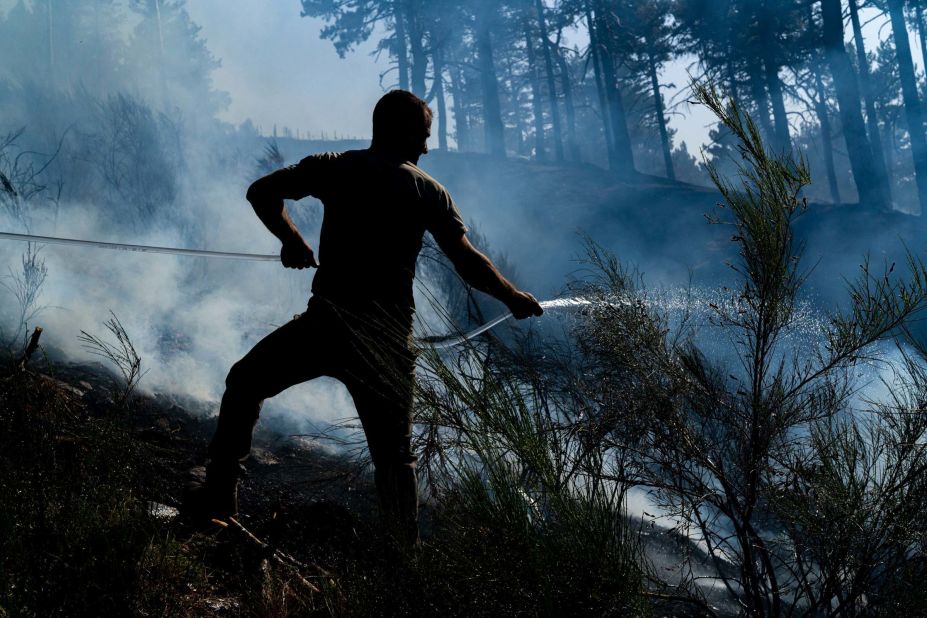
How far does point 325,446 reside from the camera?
6.39 metres

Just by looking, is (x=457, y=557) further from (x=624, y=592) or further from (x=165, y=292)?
(x=165, y=292)

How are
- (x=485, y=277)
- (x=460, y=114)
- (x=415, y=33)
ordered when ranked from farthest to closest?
(x=460, y=114) < (x=415, y=33) < (x=485, y=277)

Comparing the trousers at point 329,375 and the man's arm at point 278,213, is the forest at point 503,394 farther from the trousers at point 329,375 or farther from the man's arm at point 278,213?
the man's arm at point 278,213

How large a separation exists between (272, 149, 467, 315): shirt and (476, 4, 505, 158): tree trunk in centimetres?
2313

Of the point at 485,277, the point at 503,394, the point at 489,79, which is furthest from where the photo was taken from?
the point at 489,79

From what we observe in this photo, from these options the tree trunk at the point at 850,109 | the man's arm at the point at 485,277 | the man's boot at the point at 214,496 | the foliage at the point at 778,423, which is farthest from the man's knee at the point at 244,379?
the tree trunk at the point at 850,109

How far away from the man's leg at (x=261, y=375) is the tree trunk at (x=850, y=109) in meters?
18.8

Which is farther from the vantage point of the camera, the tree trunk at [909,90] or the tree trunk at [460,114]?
the tree trunk at [460,114]

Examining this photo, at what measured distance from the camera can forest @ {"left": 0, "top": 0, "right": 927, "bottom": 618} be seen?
192 centimetres

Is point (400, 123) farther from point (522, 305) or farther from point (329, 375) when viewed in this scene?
point (329, 375)

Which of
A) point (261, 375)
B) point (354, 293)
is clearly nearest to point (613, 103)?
point (354, 293)

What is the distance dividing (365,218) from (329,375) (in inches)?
21.3

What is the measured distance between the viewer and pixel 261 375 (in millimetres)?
2508

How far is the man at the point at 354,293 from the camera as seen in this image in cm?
247
